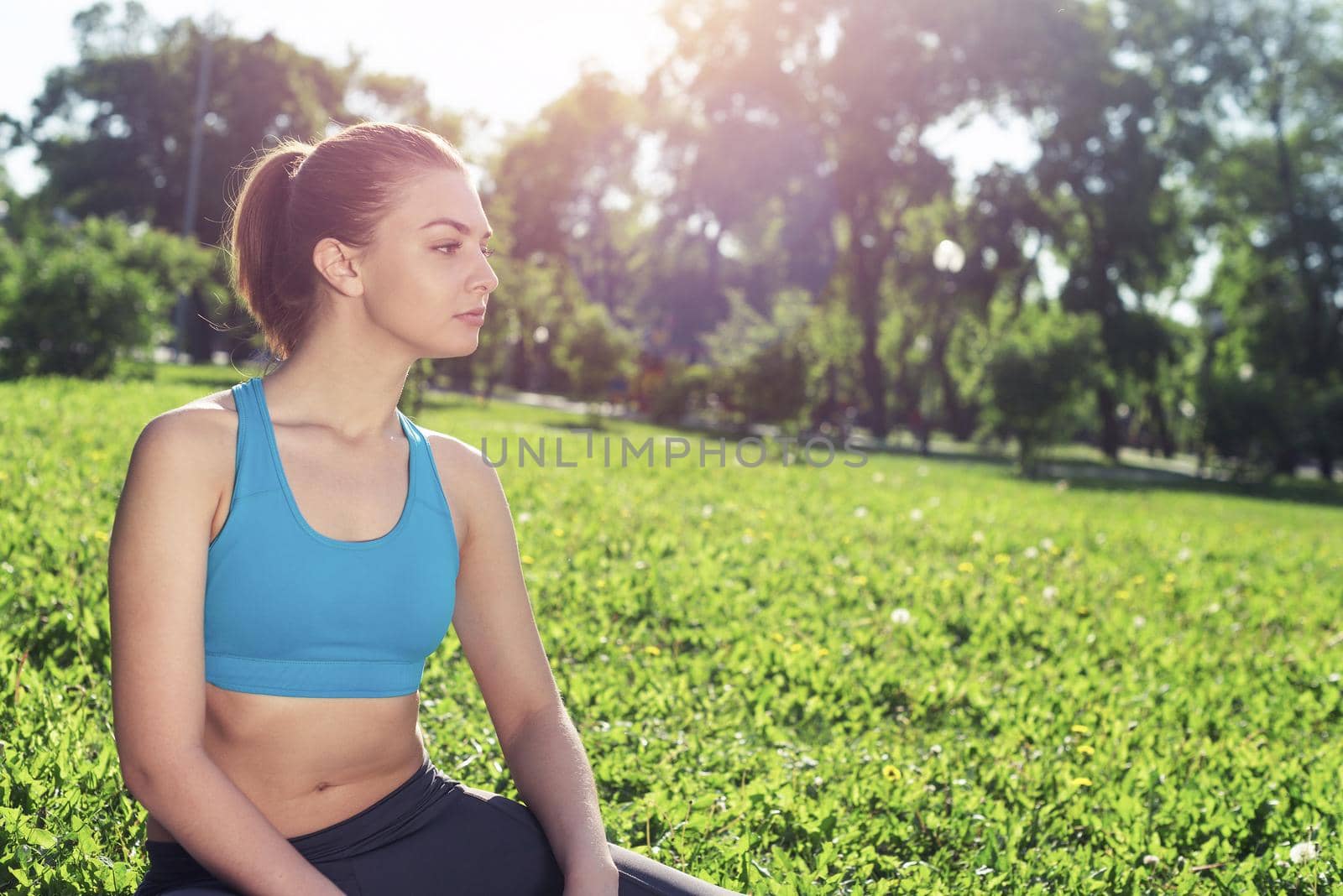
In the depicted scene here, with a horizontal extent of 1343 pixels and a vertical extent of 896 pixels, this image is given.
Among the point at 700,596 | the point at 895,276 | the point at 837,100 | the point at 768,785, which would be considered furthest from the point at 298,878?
the point at 895,276

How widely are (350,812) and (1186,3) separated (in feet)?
122

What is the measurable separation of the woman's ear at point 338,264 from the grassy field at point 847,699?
1491 mm

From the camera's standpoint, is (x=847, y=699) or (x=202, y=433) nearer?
(x=202, y=433)

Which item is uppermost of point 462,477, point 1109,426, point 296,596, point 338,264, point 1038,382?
point 1038,382

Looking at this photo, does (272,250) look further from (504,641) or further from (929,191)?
(929,191)

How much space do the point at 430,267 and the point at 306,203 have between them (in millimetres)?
234

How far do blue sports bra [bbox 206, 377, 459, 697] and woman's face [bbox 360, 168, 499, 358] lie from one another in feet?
0.90

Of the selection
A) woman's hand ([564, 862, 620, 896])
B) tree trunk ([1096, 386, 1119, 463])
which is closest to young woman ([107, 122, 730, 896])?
woman's hand ([564, 862, 620, 896])

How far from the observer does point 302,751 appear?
1.76 metres

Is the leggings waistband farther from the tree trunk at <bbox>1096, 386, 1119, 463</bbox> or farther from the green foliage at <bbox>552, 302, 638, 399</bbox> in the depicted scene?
the tree trunk at <bbox>1096, 386, 1119, 463</bbox>

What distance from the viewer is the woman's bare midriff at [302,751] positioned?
1.72 meters

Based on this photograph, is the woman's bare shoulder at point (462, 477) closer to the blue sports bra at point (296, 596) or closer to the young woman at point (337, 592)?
the young woman at point (337, 592)

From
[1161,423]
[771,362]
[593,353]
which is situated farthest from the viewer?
[1161,423]

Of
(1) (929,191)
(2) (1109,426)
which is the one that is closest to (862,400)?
(2) (1109,426)
